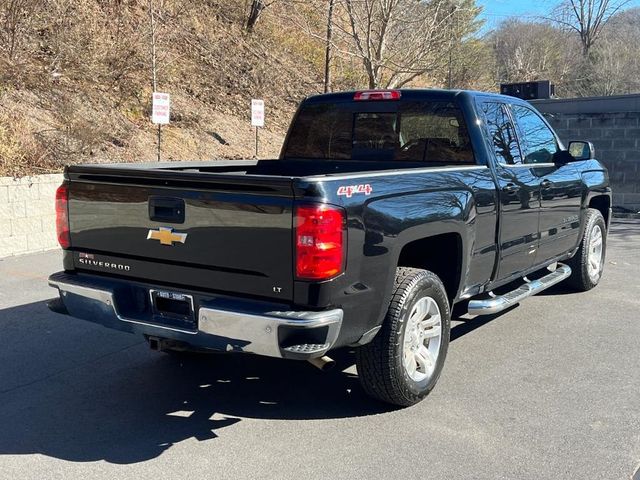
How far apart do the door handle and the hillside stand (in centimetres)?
723

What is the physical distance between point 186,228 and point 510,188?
9.00 feet

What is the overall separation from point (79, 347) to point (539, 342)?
3.84 meters

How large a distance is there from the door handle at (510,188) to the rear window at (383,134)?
33cm

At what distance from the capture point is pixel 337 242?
3.68 meters

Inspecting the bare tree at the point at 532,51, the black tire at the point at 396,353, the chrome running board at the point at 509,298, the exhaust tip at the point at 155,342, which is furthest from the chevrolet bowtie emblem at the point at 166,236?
the bare tree at the point at 532,51

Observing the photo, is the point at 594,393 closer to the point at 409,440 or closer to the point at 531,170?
the point at 409,440

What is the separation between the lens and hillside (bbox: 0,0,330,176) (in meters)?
12.3

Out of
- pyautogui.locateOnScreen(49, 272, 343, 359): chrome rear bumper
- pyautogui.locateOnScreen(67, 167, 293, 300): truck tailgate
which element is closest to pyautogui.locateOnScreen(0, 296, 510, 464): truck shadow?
pyautogui.locateOnScreen(49, 272, 343, 359): chrome rear bumper

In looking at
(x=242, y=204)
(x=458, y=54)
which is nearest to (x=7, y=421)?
(x=242, y=204)

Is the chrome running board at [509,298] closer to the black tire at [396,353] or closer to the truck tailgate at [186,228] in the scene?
the black tire at [396,353]

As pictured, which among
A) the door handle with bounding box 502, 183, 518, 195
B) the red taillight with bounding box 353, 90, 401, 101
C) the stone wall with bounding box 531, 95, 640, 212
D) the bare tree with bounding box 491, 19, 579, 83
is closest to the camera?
the door handle with bounding box 502, 183, 518, 195

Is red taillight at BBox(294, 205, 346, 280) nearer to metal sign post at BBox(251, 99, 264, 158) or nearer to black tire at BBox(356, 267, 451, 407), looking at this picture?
black tire at BBox(356, 267, 451, 407)

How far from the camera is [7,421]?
425 cm

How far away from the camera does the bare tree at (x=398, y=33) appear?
51.3ft
